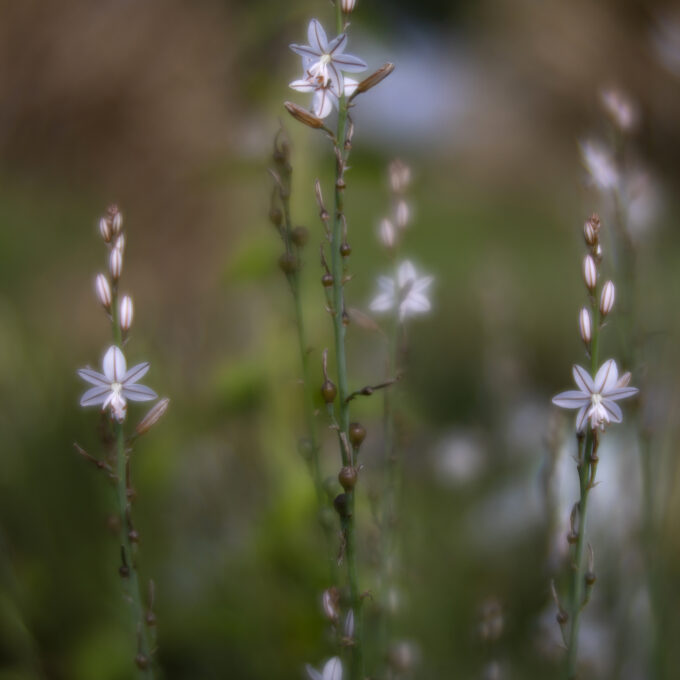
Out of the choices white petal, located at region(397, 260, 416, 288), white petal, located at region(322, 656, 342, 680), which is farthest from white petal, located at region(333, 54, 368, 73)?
white petal, located at region(322, 656, 342, 680)

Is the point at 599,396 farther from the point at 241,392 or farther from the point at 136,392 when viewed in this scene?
the point at 241,392

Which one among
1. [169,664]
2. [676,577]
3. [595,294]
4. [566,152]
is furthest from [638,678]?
[566,152]

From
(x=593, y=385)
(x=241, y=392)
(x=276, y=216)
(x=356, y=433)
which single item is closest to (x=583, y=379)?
(x=593, y=385)

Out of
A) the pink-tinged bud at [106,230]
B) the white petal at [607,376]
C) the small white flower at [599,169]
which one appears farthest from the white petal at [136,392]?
the small white flower at [599,169]

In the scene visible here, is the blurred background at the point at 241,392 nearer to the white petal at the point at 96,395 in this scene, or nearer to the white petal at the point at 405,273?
the white petal at the point at 405,273

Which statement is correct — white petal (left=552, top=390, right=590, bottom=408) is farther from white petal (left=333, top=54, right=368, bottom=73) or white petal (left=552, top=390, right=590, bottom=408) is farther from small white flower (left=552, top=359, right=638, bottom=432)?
white petal (left=333, top=54, right=368, bottom=73)

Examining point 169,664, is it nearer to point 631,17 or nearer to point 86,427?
point 86,427
